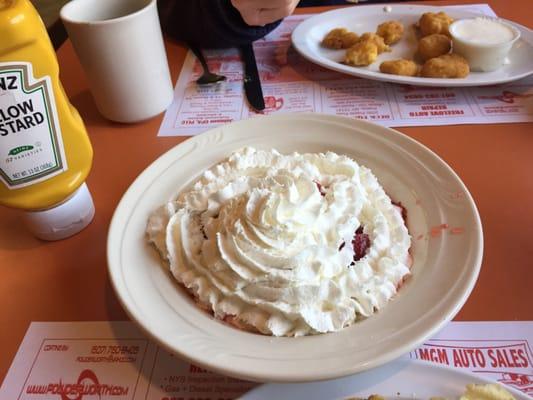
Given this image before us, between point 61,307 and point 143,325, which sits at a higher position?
point 143,325

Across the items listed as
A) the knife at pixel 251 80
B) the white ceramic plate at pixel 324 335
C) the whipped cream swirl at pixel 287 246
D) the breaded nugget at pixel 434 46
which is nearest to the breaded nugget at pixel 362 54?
the breaded nugget at pixel 434 46

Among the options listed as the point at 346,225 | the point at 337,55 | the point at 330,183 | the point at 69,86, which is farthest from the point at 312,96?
the point at 69,86

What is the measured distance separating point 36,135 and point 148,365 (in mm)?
380

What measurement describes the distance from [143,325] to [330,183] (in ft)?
1.19

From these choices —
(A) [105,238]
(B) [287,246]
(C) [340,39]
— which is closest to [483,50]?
(C) [340,39]

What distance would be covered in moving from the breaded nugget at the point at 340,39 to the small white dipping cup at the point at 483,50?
26 centimetres

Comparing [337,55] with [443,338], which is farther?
[337,55]

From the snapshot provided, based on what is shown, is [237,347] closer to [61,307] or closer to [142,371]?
[142,371]

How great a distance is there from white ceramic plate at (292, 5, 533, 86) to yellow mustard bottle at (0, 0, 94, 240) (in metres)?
0.67

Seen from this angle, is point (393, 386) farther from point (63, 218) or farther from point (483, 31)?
point (483, 31)

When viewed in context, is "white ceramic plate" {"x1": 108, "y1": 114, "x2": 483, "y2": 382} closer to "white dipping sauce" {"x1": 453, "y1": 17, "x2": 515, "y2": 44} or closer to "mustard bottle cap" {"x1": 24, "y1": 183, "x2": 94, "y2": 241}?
"mustard bottle cap" {"x1": 24, "y1": 183, "x2": 94, "y2": 241}

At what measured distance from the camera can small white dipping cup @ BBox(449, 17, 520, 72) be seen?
1102 millimetres

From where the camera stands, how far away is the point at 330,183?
29.1 inches

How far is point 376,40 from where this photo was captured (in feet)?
4.05
